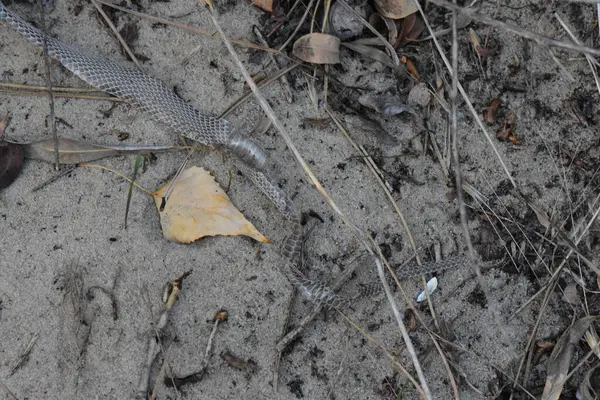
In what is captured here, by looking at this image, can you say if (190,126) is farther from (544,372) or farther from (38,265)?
(544,372)

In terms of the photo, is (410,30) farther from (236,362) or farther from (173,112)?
(236,362)

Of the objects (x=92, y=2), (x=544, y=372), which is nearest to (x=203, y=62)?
(x=92, y=2)

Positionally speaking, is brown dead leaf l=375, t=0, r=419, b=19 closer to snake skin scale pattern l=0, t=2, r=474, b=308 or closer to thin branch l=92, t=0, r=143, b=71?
snake skin scale pattern l=0, t=2, r=474, b=308

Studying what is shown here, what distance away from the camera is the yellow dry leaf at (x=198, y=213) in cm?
195

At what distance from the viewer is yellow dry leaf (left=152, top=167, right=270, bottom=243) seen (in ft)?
6.39

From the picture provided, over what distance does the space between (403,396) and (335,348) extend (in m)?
0.26

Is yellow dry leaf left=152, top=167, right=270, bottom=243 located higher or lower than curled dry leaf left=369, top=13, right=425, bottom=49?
lower

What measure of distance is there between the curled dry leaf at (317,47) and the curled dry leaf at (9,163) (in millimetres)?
964

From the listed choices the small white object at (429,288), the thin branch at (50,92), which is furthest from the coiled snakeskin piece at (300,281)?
the thin branch at (50,92)

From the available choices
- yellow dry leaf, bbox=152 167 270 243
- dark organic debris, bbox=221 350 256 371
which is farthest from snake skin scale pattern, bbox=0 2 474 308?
dark organic debris, bbox=221 350 256 371

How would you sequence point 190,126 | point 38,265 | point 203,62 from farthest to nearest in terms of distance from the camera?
1. point 203,62
2. point 190,126
3. point 38,265

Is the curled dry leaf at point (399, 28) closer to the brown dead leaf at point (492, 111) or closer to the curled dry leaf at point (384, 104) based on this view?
the curled dry leaf at point (384, 104)

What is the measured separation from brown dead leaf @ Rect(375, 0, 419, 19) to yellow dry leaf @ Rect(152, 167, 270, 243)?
843 millimetres

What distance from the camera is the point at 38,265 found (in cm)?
190
